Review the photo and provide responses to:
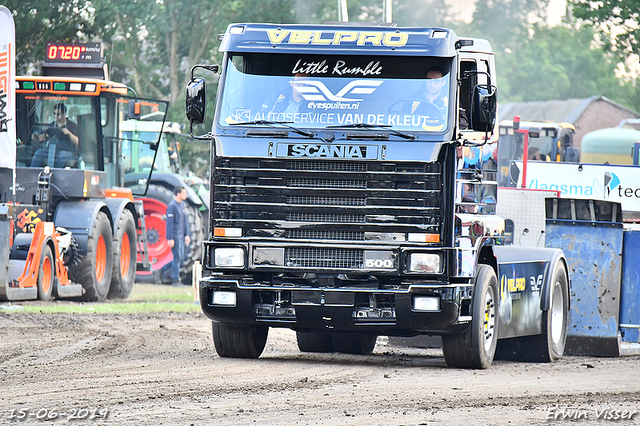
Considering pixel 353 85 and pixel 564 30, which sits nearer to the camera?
pixel 353 85

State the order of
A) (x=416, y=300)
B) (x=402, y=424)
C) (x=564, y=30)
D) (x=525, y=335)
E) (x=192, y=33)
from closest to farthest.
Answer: (x=402, y=424) → (x=416, y=300) → (x=525, y=335) → (x=192, y=33) → (x=564, y=30)

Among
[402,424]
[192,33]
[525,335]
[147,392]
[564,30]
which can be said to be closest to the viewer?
[402,424]

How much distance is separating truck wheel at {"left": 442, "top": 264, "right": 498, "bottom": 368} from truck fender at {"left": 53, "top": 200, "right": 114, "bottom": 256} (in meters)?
9.72

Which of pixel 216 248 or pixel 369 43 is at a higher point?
pixel 369 43

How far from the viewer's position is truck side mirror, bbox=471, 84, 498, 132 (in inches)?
429

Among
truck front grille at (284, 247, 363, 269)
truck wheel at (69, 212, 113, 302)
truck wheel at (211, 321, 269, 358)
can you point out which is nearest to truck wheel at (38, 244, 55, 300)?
truck wheel at (69, 212, 113, 302)

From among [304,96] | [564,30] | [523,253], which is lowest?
[523,253]

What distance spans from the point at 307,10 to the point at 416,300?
3261 centimetres

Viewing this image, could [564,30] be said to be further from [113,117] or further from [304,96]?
[304,96]

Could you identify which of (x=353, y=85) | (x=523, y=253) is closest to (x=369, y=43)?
(x=353, y=85)

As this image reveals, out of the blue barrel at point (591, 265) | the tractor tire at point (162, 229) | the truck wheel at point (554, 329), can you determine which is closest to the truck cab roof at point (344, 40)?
the truck wheel at point (554, 329)

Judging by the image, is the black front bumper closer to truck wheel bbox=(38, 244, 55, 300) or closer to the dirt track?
the dirt track

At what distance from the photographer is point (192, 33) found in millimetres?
41812

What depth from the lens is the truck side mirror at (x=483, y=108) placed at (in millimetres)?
10906
